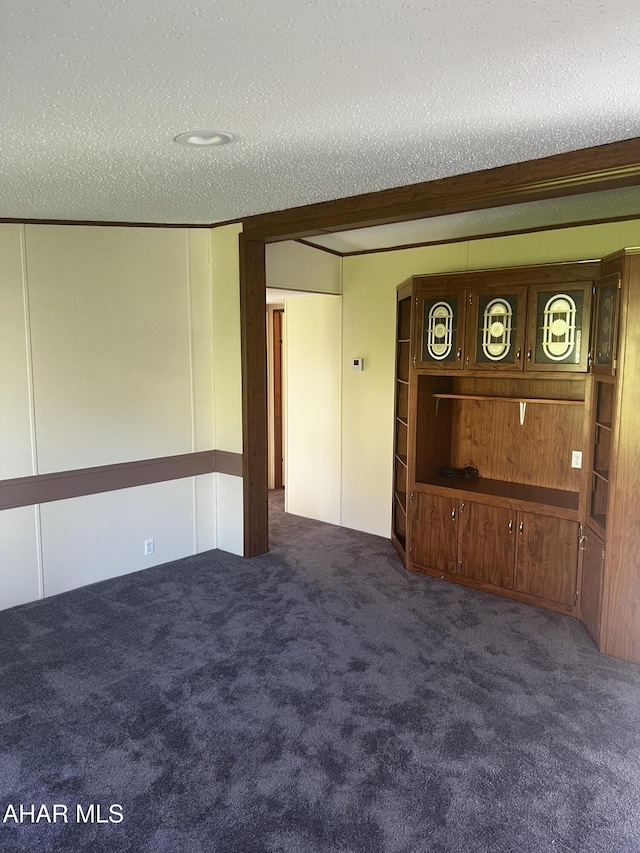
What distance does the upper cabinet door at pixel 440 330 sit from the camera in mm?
4148

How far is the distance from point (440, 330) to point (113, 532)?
2.84 meters

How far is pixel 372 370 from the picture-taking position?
5352mm

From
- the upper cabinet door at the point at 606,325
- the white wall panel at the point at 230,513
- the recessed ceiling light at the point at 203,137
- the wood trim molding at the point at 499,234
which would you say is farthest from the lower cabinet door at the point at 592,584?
the recessed ceiling light at the point at 203,137

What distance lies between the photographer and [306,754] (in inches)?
98.5

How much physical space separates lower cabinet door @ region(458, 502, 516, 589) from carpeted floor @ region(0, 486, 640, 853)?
0.17 m

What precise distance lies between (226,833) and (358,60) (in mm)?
2625

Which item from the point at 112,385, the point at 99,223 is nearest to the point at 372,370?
the point at 112,385

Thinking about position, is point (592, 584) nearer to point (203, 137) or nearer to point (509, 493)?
point (509, 493)

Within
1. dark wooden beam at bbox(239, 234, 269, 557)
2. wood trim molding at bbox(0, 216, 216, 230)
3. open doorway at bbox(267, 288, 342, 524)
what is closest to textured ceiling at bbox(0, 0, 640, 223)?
wood trim molding at bbox(0, 216, 216, 230)

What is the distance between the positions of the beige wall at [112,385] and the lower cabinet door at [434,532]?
147cm

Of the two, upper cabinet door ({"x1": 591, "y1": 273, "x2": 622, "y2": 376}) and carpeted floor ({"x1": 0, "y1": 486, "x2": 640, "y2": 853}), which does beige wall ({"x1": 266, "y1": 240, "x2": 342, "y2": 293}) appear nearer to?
upper cabinet door ({"x1": 591, "y1": 273, "x2": 622, "y2": 376})

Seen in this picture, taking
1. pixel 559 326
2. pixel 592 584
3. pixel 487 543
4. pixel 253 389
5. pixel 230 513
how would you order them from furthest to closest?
pixel 230 513, pixel 253 389, pixel 487 543, pixel 559 326, pixel 592 584

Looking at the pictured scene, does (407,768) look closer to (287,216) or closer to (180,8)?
(180,8)

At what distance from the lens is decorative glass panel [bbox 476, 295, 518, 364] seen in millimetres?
3938
